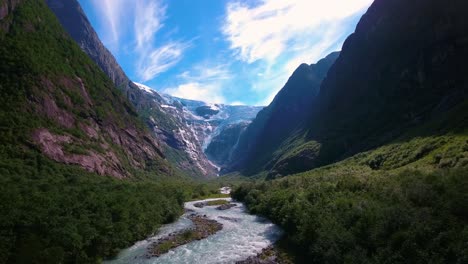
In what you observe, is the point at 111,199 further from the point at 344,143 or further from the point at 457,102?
the point at 344,143

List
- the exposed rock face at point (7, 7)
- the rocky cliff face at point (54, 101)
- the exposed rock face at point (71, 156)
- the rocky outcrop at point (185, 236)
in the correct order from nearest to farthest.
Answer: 1. the rocky outcrop at point (185, 236)
2. the exposed rock face at point (71, 156)
3. the rocky cliff face at point (54, 101)
4. the exposed rock face at point (7, 7)

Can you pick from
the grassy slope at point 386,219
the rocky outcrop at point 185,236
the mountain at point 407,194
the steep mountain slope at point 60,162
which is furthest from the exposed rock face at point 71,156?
the grassy slope at point 386,219

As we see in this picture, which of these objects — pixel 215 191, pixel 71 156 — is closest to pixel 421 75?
pixel 215 191

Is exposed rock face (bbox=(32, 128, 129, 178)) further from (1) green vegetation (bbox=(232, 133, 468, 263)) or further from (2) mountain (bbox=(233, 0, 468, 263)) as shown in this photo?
(1) green vegetation (bbox=(232, 133, 468, 263))

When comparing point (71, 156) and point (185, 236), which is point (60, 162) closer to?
point (71, 156)

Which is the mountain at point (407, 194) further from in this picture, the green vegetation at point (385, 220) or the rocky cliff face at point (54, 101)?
the rocky cliff face at point (54, 101)

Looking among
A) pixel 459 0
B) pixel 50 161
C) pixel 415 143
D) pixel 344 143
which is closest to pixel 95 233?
pixel 50 161
